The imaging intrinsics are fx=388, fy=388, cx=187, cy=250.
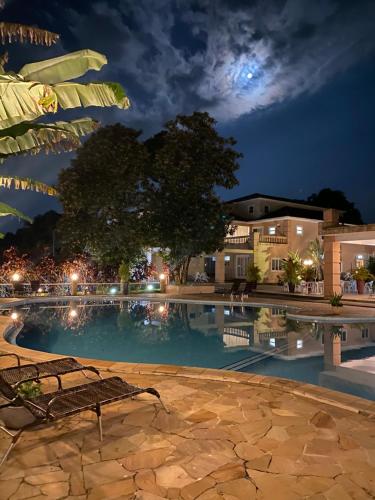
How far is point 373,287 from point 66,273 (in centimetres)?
2020

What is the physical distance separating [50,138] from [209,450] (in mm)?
4670

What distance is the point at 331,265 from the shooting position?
2150 centimetres

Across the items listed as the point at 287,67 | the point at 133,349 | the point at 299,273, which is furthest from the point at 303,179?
the point at 133,349

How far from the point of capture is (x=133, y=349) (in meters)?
11.4

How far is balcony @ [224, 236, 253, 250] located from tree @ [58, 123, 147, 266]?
1101 cm

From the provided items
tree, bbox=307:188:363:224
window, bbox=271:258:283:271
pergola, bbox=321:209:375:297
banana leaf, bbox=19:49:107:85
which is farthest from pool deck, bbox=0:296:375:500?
tree, bbox=307:188:363:224

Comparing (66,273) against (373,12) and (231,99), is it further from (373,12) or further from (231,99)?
(373,12)

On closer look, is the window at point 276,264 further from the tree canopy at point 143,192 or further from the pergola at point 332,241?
the pergola at point 332,241

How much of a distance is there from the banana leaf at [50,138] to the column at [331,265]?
1803 cm

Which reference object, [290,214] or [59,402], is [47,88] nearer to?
[59,402]

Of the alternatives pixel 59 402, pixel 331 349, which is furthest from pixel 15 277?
pixel 59 402

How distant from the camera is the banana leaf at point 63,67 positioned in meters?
3.89

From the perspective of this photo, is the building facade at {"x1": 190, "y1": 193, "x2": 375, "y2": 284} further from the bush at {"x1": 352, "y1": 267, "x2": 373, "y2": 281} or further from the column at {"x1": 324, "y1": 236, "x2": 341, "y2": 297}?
the column at {"x1": 324, "y1": 236, "x2": 341, "y2": 297}

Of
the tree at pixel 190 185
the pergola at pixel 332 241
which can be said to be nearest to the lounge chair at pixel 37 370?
the pergola at pixel 332 241
